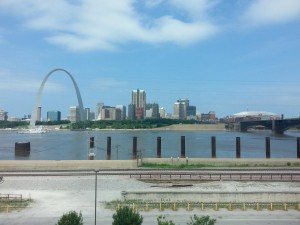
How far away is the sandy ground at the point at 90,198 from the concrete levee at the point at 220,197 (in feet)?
6.17

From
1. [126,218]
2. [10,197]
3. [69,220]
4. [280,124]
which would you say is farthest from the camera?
[280,124]

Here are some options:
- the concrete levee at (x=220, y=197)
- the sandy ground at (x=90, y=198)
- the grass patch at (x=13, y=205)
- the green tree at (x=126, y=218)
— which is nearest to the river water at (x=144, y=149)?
the sandy ground at (x=90, y=198)

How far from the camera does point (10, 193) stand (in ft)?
91.9

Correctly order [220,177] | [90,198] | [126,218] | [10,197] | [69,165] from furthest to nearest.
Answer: [69,165]
[220,177]
[10,197]
[90,198]
[126,218]

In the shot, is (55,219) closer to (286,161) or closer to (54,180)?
(54,180)

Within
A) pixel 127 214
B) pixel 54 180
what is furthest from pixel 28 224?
pixel 54 180

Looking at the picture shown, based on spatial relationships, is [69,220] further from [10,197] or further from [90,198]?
[10,197]

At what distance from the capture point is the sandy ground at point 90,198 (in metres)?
20.8

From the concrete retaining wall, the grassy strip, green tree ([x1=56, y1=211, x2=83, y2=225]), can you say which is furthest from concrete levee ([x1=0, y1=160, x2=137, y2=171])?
green tree ([x1=56, y1=211, x2=83, y2=225])

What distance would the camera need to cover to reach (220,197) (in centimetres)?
2448

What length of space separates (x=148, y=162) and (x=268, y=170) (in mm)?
13306

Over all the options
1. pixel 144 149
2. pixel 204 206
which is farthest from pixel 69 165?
pixel 144 149

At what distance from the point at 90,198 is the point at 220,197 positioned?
8.78m

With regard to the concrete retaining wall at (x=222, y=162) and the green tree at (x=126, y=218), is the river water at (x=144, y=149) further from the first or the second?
the green tree at (x=126, y=218)
